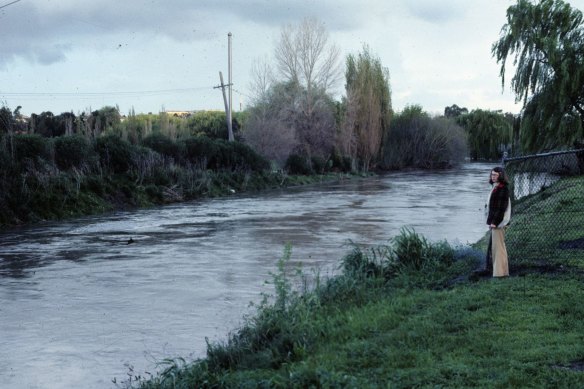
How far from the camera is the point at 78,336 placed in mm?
9602

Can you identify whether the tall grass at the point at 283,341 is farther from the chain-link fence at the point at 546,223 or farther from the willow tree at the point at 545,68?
the willow tree at the point at 545,68

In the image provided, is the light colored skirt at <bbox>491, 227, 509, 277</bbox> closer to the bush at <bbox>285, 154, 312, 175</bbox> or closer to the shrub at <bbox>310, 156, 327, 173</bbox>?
the bush at <bbox>285, 154, 312, 175</bbox>

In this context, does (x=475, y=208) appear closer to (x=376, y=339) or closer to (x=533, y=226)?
(x=533, y=226)

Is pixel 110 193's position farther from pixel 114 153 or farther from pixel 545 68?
pixel 545 68

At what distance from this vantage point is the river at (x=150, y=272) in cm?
875

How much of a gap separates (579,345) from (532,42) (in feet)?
83.4

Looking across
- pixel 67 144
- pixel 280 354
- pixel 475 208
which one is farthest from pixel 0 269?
pixel 475 208

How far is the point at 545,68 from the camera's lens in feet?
99.0

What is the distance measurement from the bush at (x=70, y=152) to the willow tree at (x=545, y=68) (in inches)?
736

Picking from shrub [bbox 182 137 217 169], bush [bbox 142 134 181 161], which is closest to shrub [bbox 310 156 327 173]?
shrub [bbox 182 137 217 169]

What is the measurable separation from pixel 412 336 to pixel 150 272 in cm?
843

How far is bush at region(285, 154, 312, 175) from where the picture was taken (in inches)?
2261

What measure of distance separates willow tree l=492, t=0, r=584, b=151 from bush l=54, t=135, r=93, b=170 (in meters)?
18.7

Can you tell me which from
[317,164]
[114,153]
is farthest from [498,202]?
[317,164]
